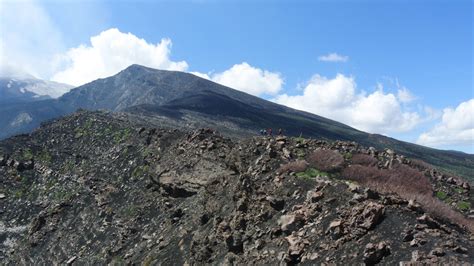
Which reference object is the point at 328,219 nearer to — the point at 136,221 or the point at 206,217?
the point at 206,217

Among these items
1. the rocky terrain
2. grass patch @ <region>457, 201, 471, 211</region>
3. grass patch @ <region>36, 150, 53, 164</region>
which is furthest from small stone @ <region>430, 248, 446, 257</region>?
grass patch @ <region>36, 150, 53, 164</region>

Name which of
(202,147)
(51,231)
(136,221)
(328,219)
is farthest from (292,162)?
(51,231)

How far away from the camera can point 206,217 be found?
23.1 m

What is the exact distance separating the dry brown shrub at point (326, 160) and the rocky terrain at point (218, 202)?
74mm

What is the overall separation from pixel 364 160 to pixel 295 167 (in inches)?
167

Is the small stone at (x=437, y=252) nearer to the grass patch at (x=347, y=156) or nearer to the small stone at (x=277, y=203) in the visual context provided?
the small stone at (x=277, y=203)

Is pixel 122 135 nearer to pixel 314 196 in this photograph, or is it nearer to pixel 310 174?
pixel 310 174

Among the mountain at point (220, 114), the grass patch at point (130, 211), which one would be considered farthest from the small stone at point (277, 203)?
the mountain at point (220, 114)

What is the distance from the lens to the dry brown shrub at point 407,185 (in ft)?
49.8

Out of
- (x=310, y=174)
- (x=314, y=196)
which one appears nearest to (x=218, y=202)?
(x=310, y=174)

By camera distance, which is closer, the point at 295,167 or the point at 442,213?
the point at 442,213

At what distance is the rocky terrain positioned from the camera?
13953 millimetres

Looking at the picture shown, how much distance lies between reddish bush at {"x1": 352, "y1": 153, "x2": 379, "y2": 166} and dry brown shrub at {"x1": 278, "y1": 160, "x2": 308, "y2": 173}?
10.2ft

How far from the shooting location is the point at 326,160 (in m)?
21.0
